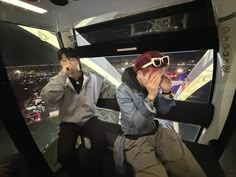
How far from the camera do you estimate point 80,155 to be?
105 centimetres

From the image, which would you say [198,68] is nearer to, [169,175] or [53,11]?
[169,175]

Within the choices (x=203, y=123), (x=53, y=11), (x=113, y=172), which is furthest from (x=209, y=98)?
(x=53, y=11)

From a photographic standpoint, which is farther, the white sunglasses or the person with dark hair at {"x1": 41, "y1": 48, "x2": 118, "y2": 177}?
the person with dark hair at {"x1": 41, "y1": 48, "x2": 118, "y2": 177}

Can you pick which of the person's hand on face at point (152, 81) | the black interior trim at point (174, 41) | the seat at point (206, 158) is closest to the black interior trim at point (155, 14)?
the black interior trim at point (174, 41)

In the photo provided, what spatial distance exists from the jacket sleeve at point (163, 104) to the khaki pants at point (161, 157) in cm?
11

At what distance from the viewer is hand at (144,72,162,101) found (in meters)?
0.78

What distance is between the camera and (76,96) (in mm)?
→ 1000

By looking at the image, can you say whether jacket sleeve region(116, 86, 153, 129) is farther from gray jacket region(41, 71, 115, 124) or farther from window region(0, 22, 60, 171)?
window region(0, 22, 60, 171)

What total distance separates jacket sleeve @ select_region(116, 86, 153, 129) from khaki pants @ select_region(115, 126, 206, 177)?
90 mm

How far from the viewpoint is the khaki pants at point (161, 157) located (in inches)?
31.5

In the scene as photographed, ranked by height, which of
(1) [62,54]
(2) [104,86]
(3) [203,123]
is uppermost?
(1) [62,54]

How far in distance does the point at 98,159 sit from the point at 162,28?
2.47 feet

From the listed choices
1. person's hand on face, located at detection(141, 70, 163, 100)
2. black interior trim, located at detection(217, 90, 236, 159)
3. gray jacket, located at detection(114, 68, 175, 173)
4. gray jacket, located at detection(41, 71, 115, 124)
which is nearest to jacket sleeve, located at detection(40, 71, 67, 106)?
gray jacket, located at detection(41, 71, 115, 124)

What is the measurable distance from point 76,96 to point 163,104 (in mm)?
453
